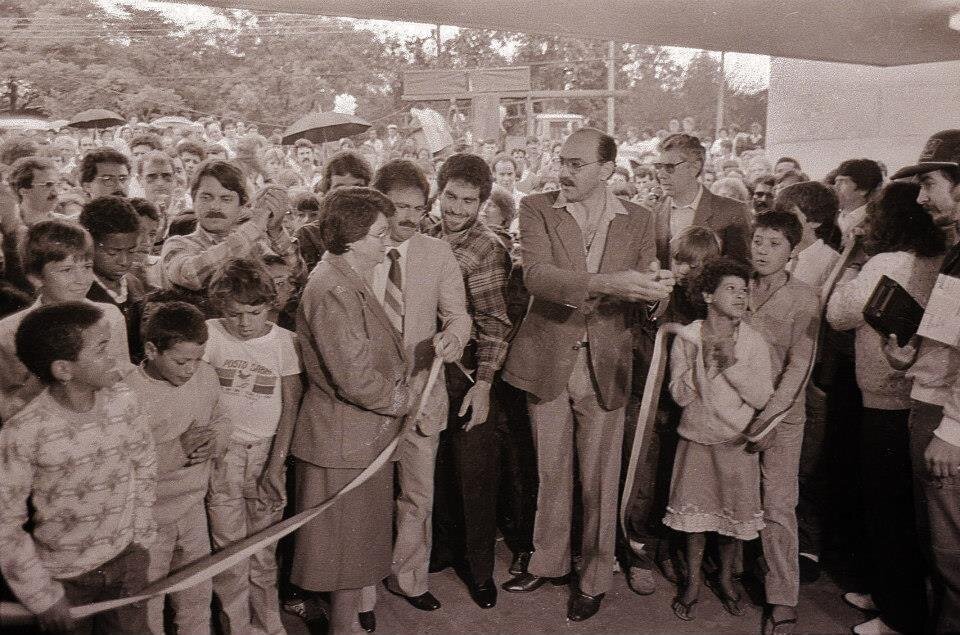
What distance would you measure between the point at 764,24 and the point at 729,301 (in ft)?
12.1

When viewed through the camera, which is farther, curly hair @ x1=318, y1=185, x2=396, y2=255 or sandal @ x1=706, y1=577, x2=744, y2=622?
sandal @ x1=706, y1=577, x2=744, y2=622

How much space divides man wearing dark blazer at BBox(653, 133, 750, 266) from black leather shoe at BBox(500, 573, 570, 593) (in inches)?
73.4

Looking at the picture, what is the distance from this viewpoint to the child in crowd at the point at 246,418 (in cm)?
307

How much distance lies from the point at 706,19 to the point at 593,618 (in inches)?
180

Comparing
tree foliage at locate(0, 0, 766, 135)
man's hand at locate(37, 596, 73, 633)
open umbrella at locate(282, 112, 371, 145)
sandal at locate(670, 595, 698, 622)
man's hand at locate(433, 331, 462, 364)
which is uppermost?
tree foliage at locate(0, 0, 766, 135)

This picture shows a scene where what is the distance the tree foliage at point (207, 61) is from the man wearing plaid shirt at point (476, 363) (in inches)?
171

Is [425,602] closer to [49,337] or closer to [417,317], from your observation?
[417,317]

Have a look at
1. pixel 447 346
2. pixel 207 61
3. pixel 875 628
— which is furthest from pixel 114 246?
pixel 207 61

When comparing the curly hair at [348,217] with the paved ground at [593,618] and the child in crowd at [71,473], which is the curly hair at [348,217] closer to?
the child in crowd at [71,473]

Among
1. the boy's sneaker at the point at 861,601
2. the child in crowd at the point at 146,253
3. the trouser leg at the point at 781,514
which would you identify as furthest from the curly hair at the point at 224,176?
the boy's sneaker at the point at 861,601

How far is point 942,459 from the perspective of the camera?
2686 millimetres

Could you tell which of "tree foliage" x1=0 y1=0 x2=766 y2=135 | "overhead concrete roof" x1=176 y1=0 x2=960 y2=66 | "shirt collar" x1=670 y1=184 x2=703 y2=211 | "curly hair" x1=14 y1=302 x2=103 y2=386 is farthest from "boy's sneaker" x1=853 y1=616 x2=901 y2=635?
"tree foliage" x1=0 y1=0 x2=766 y2=135

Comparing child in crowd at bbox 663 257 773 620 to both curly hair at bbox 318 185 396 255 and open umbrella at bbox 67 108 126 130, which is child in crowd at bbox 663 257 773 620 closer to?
curly hair at bbox 318 185 396 255

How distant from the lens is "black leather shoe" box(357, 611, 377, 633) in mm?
3430
